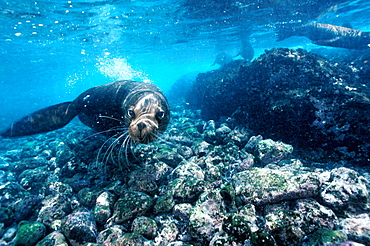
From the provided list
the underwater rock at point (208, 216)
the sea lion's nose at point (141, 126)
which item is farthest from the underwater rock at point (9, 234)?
the underwater rock at point (208, 216)

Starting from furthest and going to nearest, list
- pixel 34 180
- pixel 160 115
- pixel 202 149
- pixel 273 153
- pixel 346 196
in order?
pixel 202 149, pixel 34 180, pixel 273 153, pixel 160 115, pixel 346 196

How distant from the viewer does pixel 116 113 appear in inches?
156

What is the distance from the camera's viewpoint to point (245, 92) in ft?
21.4

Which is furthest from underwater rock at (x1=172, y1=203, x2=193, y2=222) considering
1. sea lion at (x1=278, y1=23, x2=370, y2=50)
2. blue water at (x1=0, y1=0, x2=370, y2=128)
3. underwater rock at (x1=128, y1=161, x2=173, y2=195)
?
sea lion at (x1=278, y1=23, x2=370, y2=50)

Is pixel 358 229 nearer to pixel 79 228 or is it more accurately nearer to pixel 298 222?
pixel 298 222

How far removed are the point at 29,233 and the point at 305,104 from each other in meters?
5.74

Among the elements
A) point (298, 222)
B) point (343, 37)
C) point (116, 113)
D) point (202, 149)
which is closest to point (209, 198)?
point (298, 222)

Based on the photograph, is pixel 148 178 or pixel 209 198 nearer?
pixel 209 198

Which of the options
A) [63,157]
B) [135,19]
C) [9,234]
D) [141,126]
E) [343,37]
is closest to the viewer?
[141,126]

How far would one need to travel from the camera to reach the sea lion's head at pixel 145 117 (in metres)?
2.45

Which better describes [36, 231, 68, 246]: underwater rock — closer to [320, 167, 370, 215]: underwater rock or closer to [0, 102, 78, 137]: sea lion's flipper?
[0, 102, 78, 137]: sea lion's flipper

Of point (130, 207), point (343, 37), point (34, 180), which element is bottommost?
point (343, 37)

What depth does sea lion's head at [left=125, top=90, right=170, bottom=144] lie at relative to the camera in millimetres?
2447

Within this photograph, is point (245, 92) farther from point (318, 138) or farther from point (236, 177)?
point (236, 177)
